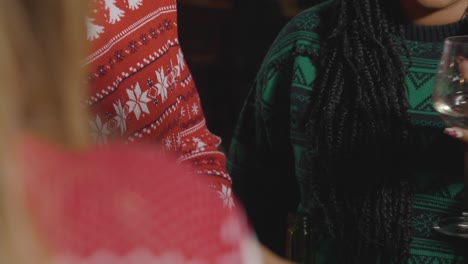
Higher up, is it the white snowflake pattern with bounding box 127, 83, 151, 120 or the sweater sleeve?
the white snowflake pattern with bounding box 127, 83, 151, 120

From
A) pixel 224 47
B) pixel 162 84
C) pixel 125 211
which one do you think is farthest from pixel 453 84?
pixel 224 47

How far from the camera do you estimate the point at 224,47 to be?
17.2ft

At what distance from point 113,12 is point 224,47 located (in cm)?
388

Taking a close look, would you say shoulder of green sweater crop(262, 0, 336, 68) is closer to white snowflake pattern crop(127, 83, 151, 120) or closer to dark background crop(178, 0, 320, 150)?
white snowflake pattern crop(127, 83, 151, 120)

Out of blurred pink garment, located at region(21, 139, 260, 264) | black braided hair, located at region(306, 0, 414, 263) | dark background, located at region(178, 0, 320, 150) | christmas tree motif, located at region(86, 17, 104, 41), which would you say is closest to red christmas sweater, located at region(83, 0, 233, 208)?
christmas tree motif, located at region(86, 17, 104, 41)

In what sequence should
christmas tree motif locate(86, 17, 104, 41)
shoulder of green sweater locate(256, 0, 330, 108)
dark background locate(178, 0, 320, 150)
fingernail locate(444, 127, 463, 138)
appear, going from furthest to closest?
dark background locate(178, 0, 320, 150) → shoulder of green sweater locate(256, 0, 330, 108) → fingernail locate(444, 127, 463, 138) → christmas tree motif locate(86, 17, 104, 41)

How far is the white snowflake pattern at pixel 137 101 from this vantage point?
1.37m

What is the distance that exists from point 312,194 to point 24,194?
4.22ft

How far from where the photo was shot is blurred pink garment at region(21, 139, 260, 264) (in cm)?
54

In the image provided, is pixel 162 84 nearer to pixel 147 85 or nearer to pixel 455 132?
pixel 147 85

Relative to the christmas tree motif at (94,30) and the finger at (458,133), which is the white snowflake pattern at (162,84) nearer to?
the christmas tree motif at (94,30)

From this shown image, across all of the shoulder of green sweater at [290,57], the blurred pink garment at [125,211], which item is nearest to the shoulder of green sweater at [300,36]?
the shoulder of green sweater at [290,57]

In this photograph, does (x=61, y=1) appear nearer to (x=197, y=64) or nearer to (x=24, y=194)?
(x=24, y=194)

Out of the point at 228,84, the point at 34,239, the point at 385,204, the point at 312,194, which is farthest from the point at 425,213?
the point at 228,84
